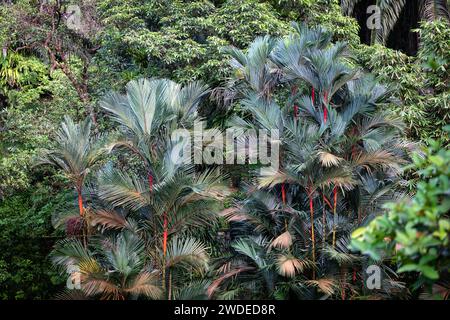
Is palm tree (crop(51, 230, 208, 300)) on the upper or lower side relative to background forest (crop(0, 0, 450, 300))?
lower

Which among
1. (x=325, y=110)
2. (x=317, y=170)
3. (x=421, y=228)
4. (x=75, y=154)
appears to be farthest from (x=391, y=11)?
(x=421, y=228)

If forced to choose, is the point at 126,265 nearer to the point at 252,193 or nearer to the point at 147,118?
the point at 147,118

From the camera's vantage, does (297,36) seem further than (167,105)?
Yes

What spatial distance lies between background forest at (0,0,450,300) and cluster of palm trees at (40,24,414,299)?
2 centimetres

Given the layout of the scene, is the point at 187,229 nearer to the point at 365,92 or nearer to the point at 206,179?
the point at 206,179

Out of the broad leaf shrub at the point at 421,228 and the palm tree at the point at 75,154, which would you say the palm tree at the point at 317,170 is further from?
the broad leaf shrub at the point at 421,228

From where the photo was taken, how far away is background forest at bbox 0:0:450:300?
7.14 meters

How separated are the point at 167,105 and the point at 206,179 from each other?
3.68ft

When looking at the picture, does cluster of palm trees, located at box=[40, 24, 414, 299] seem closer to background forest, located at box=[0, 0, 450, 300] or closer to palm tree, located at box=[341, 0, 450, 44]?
background forest, located at box=[0, 0, 450, 300]

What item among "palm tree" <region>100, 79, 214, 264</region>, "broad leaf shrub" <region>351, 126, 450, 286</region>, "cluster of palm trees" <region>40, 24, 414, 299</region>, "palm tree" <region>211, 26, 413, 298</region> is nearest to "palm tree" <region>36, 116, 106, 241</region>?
"cluster of palm trees" <region>40, 24, 414, 299</region>

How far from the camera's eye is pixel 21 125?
10.2 metres

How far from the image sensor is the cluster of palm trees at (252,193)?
7066 mm
